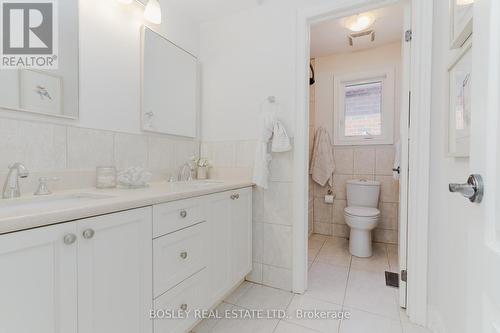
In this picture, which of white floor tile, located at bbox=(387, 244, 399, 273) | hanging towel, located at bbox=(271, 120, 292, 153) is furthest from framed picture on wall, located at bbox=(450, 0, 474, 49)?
white floor tile, located at bbox=(387, 244, 399, 273)

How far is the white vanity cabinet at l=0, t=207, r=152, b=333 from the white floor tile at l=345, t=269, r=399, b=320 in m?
1.36

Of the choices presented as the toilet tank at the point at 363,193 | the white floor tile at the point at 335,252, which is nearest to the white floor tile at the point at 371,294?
the white floor tile at the point at 335,252

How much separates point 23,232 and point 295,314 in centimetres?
146

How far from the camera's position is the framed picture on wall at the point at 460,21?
0.89m

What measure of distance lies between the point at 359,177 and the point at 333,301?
164cm

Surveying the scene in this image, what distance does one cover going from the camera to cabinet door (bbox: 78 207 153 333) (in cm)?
74

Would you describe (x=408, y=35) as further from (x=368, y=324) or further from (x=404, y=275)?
(x=368, y=324)

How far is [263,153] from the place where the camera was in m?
1.70

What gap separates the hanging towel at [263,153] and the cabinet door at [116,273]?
0.89m

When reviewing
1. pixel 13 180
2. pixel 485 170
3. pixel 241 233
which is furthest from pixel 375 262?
pixel 13 180

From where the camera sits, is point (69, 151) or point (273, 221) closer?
point (69, 151)

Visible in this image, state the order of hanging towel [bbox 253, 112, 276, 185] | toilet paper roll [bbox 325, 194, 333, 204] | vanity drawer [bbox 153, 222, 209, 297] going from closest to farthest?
vanity drawer [bbox 153, 222, 209, 297], hanging towel [bbox 253, 112, 276, 185], toilet paper roll [bbox 325, 194, 333, 204]

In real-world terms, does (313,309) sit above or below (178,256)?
below

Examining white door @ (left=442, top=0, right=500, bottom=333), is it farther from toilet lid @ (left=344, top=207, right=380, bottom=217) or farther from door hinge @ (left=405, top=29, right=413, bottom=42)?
toilet lid @ (left=344, top=207, right=380, bottom=217)
